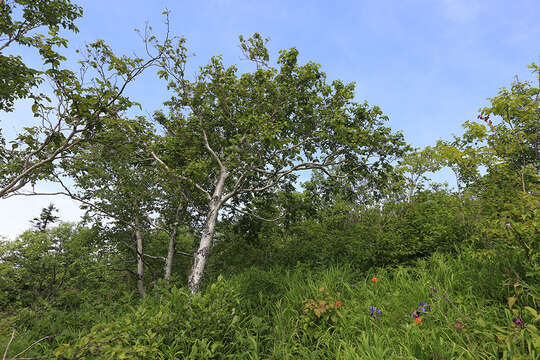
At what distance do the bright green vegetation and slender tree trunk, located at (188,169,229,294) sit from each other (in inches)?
2.1

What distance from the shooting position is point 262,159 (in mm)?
8531

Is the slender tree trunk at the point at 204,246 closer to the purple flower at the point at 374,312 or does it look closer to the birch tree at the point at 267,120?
the birch tree at the point at 267,120

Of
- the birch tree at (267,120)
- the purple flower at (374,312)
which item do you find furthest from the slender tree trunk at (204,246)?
the purple flower at (374,312)

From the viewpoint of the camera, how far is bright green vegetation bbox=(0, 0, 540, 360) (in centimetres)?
370

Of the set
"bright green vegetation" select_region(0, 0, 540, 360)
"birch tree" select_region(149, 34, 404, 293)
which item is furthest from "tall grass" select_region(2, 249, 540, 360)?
"birch tree" select_region(149, 34, 404, 293)

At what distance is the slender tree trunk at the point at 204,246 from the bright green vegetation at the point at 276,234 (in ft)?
0.17

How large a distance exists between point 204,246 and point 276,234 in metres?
4.97

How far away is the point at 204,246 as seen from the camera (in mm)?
7770

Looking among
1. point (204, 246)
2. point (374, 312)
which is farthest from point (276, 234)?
point (374, 312)

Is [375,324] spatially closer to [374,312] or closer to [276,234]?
[374,312]

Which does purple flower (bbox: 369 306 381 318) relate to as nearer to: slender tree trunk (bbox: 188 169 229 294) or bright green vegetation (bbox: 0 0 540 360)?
bright green vegetation (bbox: 0 0 540 360)

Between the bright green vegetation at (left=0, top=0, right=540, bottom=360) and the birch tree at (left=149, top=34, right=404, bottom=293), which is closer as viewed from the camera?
the bright green vegetation at (left=0, top=0, right=540, bottom=360)

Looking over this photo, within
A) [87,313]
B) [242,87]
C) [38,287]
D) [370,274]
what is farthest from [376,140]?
[38,287]

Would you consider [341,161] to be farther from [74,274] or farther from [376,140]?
[74,274]
